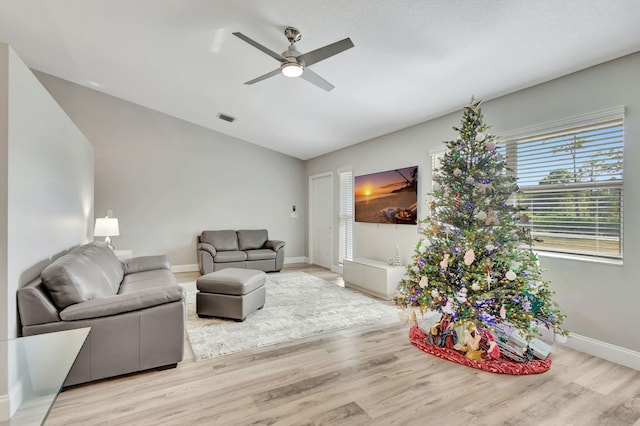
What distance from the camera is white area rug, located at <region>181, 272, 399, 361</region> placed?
9.97 ft

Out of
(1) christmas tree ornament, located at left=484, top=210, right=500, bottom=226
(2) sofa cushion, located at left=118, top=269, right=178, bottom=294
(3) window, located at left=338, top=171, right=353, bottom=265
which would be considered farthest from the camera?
(3) window, located at left=338, top=171, right=353, bottom=265

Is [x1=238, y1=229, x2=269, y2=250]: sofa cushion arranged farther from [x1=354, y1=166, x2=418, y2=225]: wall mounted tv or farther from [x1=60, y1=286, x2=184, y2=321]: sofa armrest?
[x1=60, y1=286, x2=184, y2=321]: sofa armrest

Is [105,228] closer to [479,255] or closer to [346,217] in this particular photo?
[346,217]

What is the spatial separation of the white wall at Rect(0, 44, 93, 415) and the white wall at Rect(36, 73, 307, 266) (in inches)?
105

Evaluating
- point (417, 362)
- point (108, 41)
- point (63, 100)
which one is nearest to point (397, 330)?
point (417, 362)

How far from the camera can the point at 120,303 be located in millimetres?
2361

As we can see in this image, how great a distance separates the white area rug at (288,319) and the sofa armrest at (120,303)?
66cm

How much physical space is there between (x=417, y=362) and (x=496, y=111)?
289cm

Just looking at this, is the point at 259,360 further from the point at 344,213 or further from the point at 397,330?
the point at 344,213

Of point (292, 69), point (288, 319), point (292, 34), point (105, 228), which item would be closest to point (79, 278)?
point (288, 319)

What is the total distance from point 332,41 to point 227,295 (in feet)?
9.61

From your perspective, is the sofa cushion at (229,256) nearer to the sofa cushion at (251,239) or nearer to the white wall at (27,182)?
the sofa cushion at (251,239)

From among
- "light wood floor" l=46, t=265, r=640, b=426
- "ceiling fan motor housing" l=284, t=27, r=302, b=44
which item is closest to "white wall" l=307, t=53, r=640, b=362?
"light wood floor" l=46, t=265, r=640, b=426

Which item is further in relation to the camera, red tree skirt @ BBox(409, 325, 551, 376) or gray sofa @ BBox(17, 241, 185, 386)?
red tree skirt @ BBox(409, 325, 551, 376)
